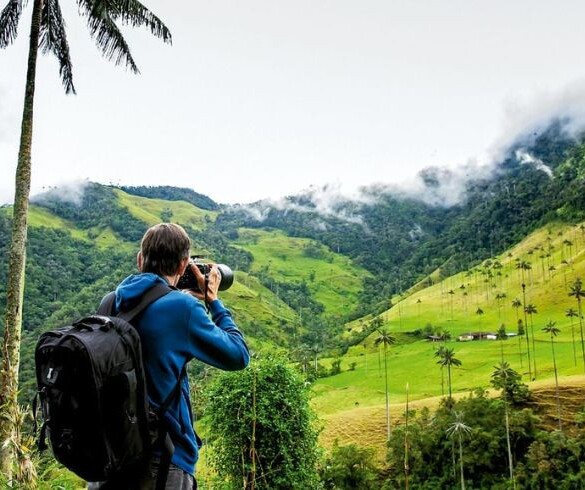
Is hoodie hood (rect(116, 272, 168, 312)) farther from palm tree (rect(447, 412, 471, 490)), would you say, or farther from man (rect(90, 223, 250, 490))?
palm tree (rect(447, 412, 471, 490))

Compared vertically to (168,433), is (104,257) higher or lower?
higher

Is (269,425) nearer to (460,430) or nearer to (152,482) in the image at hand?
(152,482)

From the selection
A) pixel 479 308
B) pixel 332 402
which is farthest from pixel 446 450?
pixel 479 308

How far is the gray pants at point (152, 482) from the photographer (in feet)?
7.94

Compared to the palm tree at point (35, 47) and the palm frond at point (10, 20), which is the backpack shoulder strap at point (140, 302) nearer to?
the palm tree at point (35, 47)

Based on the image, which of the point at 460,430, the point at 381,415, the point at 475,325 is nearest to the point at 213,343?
the point at 460,430

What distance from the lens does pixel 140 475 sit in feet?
7.96

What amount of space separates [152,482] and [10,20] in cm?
1194

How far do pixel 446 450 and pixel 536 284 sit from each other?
313 feet

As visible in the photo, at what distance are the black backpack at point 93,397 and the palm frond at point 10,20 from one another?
453 inches

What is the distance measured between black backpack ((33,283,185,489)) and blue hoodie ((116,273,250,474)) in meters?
0.17

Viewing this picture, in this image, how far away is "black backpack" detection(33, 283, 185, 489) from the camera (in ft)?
7.14

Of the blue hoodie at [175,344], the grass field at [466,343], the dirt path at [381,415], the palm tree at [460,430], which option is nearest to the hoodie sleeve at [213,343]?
the blue hoodie at [175,344]

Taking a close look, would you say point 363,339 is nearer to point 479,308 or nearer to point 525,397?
point 479,308
